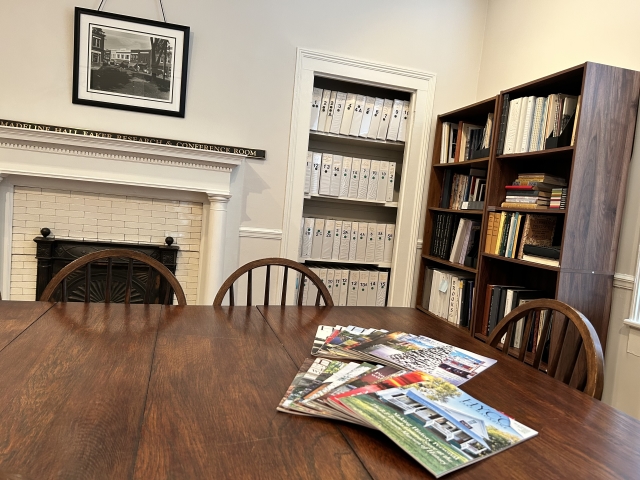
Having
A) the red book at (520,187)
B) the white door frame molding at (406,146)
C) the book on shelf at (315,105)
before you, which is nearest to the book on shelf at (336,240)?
the white door frame molding at (406,146)

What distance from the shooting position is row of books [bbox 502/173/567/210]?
220 centimetres

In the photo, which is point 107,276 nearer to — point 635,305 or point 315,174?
point 315,174

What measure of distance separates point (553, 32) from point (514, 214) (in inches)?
43.3

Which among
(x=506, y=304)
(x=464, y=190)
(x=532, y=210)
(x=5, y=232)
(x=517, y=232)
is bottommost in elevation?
(x=506, y=304)

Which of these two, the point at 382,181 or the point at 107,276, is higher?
the point at 382,181

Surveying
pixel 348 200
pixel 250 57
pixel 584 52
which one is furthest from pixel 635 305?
pixel 250 57

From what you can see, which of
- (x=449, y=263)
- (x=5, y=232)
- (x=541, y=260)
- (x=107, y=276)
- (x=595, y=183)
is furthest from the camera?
(x=449, y=263)

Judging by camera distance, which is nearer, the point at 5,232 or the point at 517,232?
the point at 517,232

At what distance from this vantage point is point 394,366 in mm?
1007

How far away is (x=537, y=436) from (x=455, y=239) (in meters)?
2.15

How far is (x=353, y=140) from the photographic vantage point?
10.2ft

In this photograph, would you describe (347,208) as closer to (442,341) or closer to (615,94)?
(615,94)

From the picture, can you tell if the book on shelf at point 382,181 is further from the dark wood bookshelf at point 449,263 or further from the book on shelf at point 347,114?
the dark wood bookshelf at point 449,263

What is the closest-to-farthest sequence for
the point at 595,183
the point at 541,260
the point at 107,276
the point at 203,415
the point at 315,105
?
the point at 203,415 → the point at 107,276 → the point at 595,183 → the point at 541,260 → the point at 315,105
